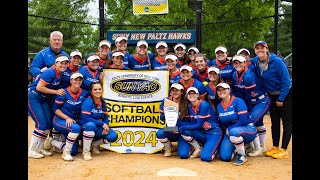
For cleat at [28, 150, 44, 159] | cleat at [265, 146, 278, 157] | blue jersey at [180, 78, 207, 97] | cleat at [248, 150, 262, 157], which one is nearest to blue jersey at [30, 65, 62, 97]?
cleat at [28, 150, 44, 159]

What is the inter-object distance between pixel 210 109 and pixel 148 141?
121 cm

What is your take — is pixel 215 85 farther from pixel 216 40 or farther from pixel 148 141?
pixel 216 40

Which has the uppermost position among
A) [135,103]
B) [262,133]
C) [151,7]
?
[151,7]

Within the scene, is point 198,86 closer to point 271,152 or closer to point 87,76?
point 271,152

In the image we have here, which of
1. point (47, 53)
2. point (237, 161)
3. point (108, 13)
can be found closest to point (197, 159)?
point (237, 161)

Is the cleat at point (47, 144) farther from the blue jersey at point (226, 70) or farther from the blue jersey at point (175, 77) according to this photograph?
the blue jersey at point (226, 70)

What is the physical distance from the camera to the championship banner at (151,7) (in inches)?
380

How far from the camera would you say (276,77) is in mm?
5957

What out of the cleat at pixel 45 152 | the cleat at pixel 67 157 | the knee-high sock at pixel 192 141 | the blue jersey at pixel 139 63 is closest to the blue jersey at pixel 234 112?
the knee-high sock at pixel 192 141

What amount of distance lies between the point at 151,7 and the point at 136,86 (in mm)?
3767

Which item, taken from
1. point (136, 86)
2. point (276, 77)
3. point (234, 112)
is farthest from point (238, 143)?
point (136, 86)

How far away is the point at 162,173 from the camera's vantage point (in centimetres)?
505

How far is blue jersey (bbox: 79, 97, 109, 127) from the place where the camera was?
5.82 m

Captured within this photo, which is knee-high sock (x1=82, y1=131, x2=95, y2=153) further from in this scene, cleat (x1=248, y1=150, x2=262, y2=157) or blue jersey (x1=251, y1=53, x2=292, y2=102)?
blue jersey (x1=251, y1=53, x2=292, y2=102)
